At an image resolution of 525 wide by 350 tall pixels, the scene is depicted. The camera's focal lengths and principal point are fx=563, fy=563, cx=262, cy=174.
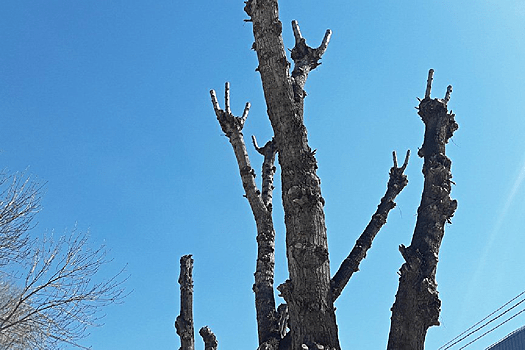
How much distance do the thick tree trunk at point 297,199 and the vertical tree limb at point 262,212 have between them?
132 centimetres

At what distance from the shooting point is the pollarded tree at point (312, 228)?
3.95 m

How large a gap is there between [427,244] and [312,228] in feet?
3.14

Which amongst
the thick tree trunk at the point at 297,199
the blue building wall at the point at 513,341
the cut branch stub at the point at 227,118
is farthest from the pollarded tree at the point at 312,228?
the blue building wall at the point at 513,341

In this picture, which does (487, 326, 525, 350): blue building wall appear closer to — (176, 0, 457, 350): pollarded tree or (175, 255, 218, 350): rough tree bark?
(175, 255, 218, 350): rough tree bark

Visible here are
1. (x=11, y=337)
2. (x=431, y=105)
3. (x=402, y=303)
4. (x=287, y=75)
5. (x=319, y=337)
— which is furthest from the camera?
(x=11, y=337)

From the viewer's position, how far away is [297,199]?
4.12 m

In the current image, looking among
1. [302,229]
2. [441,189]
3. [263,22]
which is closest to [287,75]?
[263,22]

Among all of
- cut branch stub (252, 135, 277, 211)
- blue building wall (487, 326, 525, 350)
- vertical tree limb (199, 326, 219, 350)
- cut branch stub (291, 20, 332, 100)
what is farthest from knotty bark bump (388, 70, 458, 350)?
blue building wall (487, 326, 525, 350)

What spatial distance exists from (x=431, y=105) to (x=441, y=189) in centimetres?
97

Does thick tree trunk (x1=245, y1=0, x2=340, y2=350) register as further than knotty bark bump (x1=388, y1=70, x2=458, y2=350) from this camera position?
No

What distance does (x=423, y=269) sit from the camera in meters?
4.21

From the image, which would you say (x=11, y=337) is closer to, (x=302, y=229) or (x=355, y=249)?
(x=355, y=249)

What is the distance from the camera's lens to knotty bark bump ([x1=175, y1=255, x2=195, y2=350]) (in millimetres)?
7453

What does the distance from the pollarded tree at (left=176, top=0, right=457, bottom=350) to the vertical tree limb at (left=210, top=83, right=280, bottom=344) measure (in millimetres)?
22
